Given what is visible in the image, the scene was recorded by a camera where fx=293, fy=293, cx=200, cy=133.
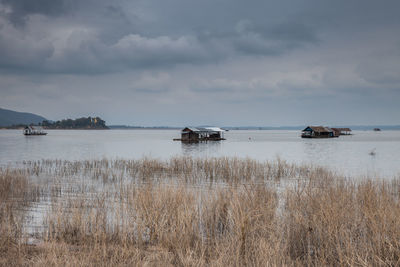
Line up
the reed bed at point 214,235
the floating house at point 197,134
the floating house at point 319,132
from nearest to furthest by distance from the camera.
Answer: the reed bed at point 214,235 → the floating house at point 197,134 → the floating house at point 319,132

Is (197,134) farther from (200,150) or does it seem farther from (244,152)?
(244,152)

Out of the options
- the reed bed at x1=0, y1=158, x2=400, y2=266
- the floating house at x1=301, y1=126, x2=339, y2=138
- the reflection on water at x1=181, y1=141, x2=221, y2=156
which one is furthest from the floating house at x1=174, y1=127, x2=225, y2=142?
the reed bed at x1=0, y1=158, x2=400, y2=266

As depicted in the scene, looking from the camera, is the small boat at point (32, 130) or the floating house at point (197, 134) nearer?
the floating house at point (197, 134)

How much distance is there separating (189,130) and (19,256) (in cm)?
7620

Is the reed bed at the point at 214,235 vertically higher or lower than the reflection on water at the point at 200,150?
higher

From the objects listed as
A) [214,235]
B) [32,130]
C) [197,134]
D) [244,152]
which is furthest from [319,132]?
[32,130]

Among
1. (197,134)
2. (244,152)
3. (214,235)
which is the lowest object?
(244,152)

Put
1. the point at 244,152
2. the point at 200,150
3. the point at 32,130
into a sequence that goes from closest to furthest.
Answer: the point at 244,152 < the point at 200,150 < the point at 32,130

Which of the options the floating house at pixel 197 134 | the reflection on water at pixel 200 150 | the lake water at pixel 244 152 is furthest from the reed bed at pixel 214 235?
the floating house at pixel 197 134

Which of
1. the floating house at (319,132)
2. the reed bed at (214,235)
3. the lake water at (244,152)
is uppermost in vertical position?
the floating house at (319,132)

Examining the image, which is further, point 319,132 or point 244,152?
point 319,132

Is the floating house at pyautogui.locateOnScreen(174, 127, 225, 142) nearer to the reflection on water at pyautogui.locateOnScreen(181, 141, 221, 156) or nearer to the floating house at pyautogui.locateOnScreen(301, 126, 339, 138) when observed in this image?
the reflection on water at pyautogui.locateOnScreen(181, 141, 221, 156)

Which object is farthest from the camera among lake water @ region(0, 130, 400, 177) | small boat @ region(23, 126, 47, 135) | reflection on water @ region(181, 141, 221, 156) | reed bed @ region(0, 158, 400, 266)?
small boat @ region(23, 126, 47, 135)

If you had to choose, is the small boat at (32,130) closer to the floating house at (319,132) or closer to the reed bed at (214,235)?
the floating house at (319,132)
